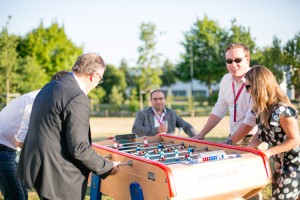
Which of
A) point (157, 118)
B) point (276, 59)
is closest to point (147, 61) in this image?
point (276, 59)

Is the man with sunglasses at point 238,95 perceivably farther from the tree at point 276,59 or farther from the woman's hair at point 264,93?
the tree at point 276,59

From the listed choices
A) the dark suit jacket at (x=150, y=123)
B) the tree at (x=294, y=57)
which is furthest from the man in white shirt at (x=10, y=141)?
the tree at (x=294, y=57)

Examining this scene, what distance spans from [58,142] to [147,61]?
99.0 feet

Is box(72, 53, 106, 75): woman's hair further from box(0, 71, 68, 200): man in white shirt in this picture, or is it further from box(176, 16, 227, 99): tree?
box(176, 16, 227, 99): tree

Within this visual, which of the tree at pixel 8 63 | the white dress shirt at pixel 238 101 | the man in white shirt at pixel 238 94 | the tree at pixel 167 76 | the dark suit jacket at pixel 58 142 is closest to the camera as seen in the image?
the dark suit jacket at pixel 58 142

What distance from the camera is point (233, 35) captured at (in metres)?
31.5

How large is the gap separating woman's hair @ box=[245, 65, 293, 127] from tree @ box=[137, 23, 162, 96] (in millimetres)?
29201

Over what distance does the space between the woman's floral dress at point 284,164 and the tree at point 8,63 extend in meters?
23.5

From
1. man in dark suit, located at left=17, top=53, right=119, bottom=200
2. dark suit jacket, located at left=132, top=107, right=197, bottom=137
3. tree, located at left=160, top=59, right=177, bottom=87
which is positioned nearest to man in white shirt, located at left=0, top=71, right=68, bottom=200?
man in dark suit, located at left=17, top=53, right=119, bottom=200

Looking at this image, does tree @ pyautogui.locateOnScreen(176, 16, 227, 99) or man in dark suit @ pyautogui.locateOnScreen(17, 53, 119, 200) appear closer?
man in dark suit @ pyautogui.locateOnScreen(17, 53, 119, 200)

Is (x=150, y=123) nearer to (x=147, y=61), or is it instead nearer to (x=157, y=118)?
(x=157, y=118)

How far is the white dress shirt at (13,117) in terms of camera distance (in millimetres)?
3875

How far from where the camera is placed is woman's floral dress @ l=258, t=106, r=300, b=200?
3236mm

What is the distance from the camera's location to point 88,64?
126 inches
